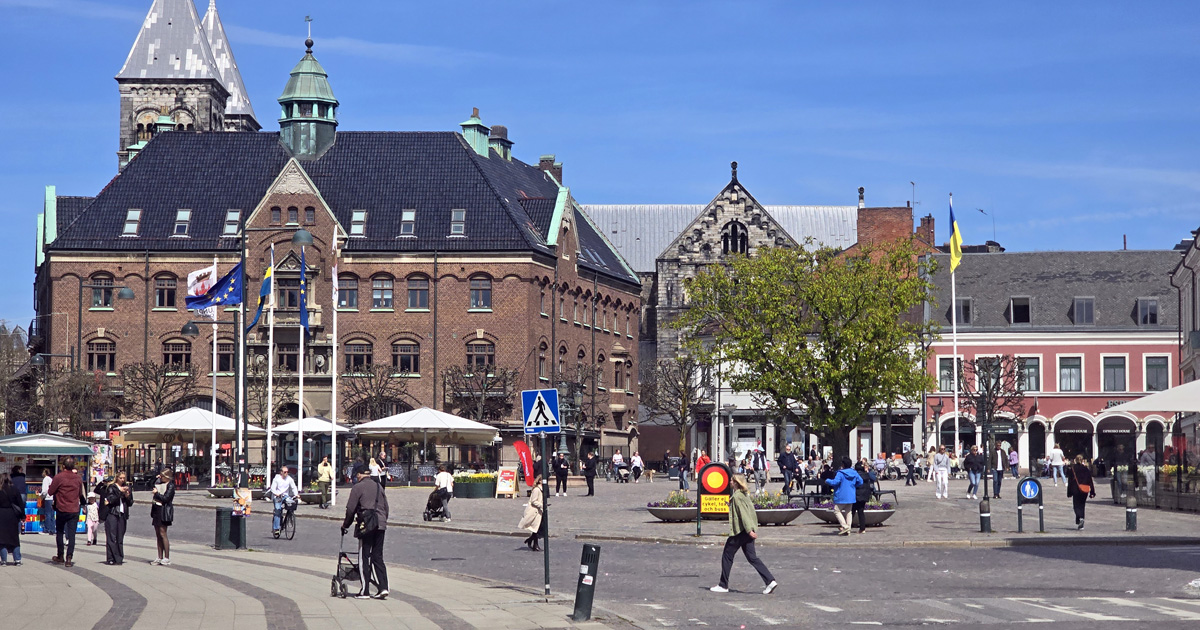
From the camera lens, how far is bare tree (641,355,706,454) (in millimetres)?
85750

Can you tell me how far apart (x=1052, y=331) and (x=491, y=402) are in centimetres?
2873

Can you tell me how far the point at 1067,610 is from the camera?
1847 cm

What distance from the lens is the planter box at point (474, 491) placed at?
51281 mm

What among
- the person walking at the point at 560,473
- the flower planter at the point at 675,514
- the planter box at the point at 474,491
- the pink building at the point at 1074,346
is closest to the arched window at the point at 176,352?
the planter box at the point at 474,491

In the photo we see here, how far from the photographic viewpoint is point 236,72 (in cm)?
12438

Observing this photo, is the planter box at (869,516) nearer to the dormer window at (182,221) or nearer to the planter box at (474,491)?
the planter box at (474,491)

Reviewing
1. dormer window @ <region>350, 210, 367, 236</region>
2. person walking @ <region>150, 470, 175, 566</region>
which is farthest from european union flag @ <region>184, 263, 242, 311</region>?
dormer window @ <region>350, 210, 367, 236</region>

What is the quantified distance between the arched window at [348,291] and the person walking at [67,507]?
168 feet

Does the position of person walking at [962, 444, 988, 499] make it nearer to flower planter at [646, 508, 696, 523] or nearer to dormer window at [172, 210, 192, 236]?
flower planter at [646, 508, 696, 523]

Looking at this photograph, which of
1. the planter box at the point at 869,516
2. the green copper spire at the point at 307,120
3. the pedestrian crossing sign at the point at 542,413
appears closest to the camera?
the pedestrian crossing sign at the point at 542,413

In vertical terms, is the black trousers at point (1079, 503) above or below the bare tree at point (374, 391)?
below

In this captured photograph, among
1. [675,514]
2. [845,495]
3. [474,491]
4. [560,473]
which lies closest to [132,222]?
[474,491]

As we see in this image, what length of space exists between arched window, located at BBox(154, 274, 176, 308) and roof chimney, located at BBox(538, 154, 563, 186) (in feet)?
102

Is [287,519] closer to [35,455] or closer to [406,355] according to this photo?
[35,455]
